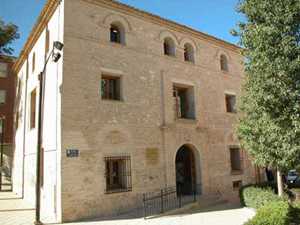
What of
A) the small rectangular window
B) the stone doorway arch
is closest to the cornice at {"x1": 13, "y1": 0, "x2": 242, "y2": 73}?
the stone doorway arch

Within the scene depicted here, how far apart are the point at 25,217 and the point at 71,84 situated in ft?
17.4

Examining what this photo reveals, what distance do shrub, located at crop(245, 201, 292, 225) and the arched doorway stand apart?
690cm

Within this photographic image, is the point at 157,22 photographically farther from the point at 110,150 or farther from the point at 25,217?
the point at 25,217

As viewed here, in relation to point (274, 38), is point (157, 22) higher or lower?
higher

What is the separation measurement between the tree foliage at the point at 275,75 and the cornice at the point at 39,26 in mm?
7781

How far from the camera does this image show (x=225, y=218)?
9.63 metres

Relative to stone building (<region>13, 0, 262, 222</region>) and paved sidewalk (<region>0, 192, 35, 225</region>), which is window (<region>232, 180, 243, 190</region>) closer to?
stone building (<region>13, 0, 262, 222</region>)

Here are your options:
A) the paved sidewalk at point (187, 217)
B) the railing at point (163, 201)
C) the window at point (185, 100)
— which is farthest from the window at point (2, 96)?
the railing at point (163, 201)

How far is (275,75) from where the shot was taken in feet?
26.5

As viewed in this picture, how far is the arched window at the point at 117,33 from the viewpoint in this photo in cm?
1247

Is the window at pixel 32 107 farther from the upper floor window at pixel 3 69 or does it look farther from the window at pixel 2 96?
the upper floor window at pixel 3 69

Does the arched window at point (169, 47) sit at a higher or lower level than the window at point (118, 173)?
higher

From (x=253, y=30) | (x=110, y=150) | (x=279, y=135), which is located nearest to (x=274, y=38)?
(x=253, y=30)

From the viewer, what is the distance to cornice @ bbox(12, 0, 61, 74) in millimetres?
11867
